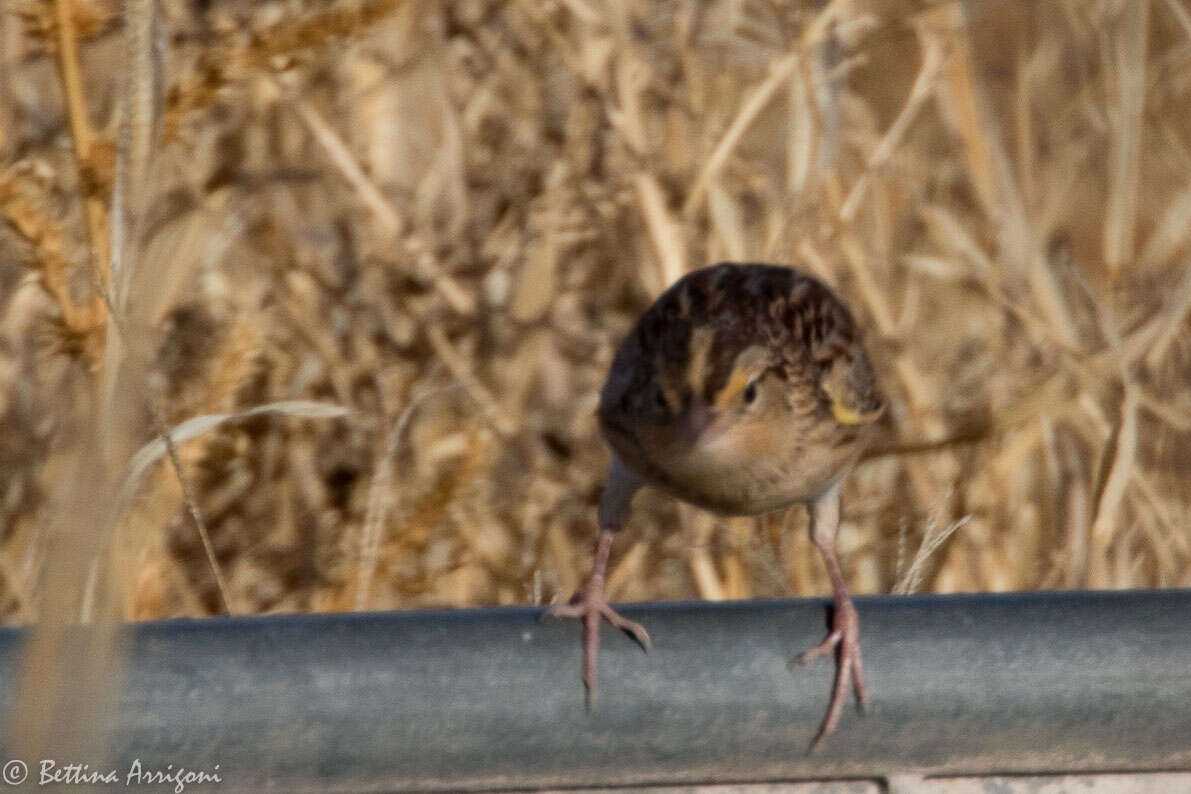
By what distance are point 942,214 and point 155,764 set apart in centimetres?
250

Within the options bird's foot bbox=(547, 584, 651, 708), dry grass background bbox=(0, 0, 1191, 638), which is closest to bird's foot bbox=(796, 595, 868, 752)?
bird's foot bbox=(547, 584, 651, 708)

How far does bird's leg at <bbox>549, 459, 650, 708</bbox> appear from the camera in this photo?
4.64ft

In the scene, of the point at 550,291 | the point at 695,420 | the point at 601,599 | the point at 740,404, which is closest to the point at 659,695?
the point at 601,599

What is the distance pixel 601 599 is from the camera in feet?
5.99

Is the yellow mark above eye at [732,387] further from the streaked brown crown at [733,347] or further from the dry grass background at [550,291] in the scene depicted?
the dry grass background at [550,291]

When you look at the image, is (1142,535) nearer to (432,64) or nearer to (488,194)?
(488,194)

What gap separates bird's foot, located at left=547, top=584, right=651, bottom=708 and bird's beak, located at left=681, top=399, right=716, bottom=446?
0.22 m

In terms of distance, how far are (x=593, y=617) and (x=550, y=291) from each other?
194cm

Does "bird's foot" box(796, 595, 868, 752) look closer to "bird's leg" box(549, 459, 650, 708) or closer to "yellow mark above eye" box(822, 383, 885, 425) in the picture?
"bird's leg" box(549, 459, 650, 708)

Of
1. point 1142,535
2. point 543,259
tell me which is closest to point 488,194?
point 543,259

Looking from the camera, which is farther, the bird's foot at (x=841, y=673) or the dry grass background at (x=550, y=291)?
the dry grass background at (x=550, y=291)

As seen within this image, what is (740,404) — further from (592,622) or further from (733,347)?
(592,622)

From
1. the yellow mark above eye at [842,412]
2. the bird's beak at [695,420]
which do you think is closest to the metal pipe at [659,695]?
the bird's beak at [695,420]

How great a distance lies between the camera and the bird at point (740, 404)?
1.92 m
